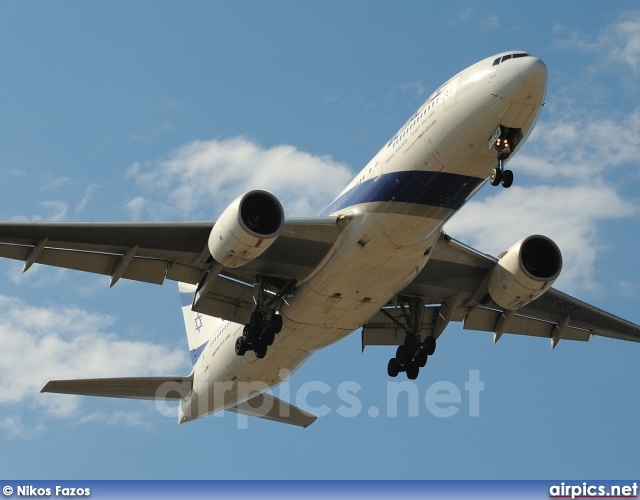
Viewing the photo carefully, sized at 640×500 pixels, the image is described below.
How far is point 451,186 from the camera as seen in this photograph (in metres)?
24.5

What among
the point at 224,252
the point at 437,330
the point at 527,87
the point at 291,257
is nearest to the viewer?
the point at 527,87

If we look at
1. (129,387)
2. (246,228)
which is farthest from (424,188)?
(129,387)

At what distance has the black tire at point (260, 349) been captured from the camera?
2784 cm

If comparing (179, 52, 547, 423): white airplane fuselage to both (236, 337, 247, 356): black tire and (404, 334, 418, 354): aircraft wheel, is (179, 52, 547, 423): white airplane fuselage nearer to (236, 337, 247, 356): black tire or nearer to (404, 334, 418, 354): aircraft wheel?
(236, 337, 247, 356): black tire

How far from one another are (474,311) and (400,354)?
2955mm

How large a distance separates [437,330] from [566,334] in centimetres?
459

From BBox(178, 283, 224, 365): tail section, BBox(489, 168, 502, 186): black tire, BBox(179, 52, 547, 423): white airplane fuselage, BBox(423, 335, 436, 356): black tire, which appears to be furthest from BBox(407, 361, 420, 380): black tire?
BBox(489, 168, 502, 186): black tire

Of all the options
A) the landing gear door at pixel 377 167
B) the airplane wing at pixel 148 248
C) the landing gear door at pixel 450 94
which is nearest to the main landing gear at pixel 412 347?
the airplane wing at pixel 148 248

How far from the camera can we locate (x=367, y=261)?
1012 inches

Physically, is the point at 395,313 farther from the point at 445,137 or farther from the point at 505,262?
the point at 445,137

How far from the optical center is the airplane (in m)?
24.1

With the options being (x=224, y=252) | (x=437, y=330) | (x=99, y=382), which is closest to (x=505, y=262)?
(x=437, y=330)

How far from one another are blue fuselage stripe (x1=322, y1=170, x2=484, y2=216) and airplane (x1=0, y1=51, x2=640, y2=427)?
3 centimetres

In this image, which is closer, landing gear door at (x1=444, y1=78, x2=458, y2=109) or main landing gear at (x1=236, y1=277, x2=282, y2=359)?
landing gear door at (x1=444, y1=78, x2=458, y2=109)
